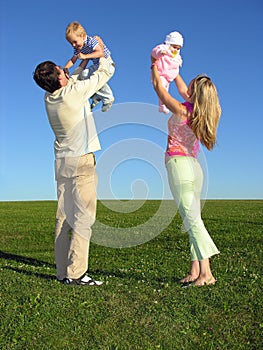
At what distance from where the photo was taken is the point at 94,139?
870cm

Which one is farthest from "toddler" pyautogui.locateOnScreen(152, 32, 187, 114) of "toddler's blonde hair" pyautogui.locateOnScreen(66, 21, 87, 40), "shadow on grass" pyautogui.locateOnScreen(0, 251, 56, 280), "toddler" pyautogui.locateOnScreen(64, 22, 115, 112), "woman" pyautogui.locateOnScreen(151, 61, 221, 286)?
"shadow on grass" pyautogui.locateOnScreen(0, 251, 56, 280)

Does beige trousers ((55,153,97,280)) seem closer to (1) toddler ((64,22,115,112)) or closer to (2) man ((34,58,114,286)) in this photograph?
(2) man ((34,58,114,286))

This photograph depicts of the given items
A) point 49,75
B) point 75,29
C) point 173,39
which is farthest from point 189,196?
point 75,29

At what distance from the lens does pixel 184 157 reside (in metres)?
8.02

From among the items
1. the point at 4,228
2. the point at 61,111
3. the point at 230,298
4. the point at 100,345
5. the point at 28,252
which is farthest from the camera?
the point at 4,228

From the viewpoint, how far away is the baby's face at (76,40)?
935 centimetres

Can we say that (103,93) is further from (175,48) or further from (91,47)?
(175,48)

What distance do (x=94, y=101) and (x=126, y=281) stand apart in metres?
3.79

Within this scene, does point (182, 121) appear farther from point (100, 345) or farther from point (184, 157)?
point (100, 345)

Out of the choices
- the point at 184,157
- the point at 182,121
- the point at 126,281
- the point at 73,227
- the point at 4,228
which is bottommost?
the point at 4,228

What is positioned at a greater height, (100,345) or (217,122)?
(217,122)

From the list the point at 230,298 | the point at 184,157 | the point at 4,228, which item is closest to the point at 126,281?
the point at 230,298

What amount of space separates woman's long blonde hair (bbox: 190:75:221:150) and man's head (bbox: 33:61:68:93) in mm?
2384

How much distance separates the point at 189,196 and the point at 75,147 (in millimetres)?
2264
